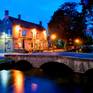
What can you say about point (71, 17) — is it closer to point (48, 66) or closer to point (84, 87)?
point (48, 66)

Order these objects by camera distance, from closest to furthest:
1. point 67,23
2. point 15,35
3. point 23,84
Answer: point 23,84 → point 67,23 → point 15,35

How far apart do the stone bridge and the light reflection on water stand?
4625 millimetres

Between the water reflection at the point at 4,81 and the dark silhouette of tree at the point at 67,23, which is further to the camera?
the dark silhouette of tree at the point at 67,23

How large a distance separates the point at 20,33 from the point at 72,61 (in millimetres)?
38004

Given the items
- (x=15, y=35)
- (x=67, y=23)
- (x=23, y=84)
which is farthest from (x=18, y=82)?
(x=67, y=23)

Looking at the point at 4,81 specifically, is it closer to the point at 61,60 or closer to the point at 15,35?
the point at 61,60

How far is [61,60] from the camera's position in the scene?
44438 mm

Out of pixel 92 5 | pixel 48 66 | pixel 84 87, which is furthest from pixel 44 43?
pixel 84 87

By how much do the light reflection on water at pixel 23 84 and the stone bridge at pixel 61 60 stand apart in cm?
463

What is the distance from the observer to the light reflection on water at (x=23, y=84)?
34594mm

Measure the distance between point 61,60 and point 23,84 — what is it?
28.9 ft

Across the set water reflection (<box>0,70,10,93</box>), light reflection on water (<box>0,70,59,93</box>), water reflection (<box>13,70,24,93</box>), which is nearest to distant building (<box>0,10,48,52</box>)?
water reflection (<box>0,70,10,93</box>)

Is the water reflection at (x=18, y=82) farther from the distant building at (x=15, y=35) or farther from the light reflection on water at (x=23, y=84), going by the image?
the distant building at (x=15, y=35)

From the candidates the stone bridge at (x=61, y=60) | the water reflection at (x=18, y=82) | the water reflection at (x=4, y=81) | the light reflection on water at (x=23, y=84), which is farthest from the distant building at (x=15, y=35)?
the light reflection on water at (x=23, y=84)
